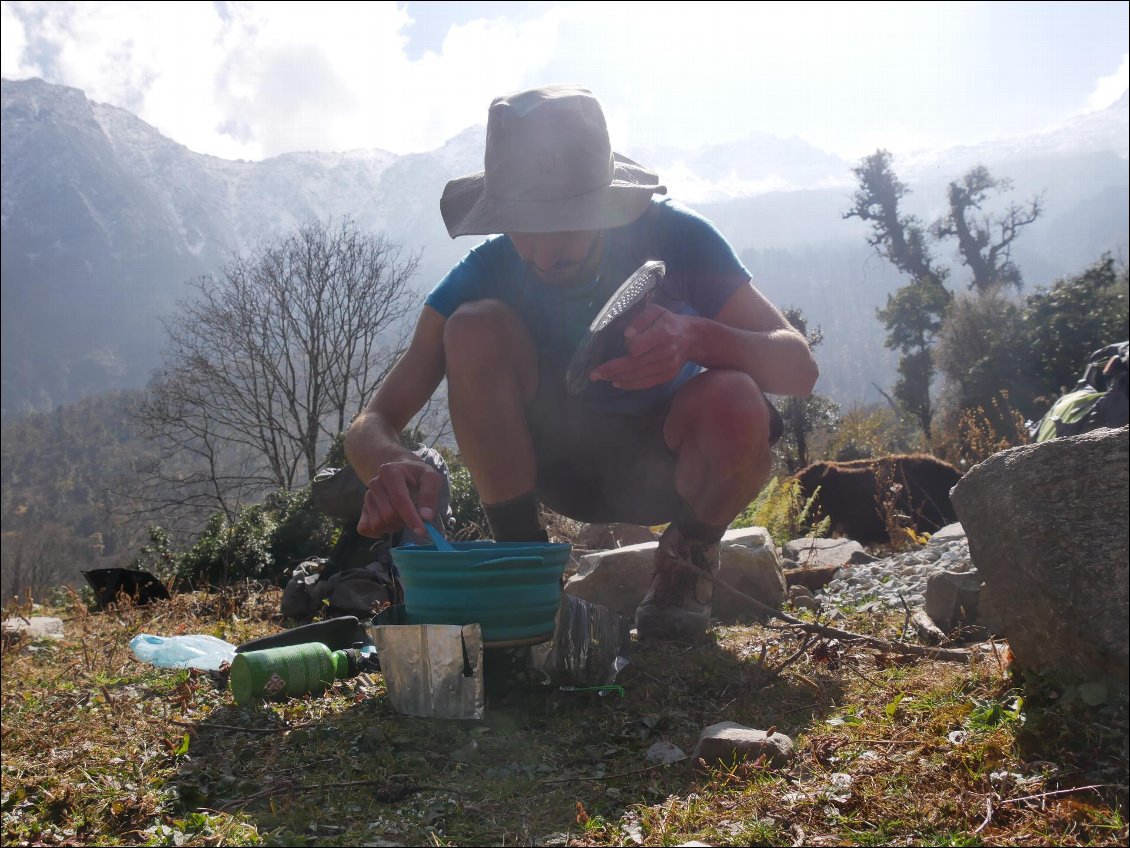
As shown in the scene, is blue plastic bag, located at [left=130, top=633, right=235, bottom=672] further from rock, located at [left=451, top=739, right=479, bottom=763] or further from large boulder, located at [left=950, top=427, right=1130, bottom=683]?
large boulder, located at [left=950, top=427, right=1130, bottom=683]

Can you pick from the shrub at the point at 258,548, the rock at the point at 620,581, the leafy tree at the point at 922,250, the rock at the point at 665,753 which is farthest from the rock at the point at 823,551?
the leafy tree at the point at 922,250

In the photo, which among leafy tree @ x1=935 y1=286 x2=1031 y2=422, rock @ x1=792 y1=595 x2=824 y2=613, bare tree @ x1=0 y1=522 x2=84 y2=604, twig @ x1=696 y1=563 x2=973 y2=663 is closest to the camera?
twig @ x1=696 y1=563 x2=973 y2=663

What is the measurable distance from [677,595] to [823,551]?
247cm

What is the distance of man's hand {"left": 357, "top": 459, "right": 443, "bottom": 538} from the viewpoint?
2.01 meters

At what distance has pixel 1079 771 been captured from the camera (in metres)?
1.33

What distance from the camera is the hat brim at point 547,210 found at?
232 cm

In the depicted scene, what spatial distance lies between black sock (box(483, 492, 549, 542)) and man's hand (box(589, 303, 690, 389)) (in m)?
0.80

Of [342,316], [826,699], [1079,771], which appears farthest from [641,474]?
[342,316]

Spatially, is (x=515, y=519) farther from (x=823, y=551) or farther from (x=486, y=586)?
(x=823, y=551)

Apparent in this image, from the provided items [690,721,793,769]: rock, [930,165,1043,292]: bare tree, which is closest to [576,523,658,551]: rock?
[690,721,793,769]: rock

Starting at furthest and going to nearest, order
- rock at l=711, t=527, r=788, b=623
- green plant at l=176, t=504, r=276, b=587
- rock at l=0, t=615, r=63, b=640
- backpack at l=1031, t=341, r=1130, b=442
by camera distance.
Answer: green plant at l=176, t=504, r=276, b=587
backpack at l=1031, t=341, r=1130, b=442
rock at l=0, t=615, r=63, b=640
rock at l=711, t=527, r=788, b=623

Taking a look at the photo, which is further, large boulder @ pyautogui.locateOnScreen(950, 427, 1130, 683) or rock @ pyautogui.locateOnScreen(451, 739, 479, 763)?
rock @ pyautogui.locateOnScreen(451, 739, 479, 763)

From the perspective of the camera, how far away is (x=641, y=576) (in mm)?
3377

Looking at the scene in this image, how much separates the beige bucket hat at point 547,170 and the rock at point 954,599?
5.20ft
